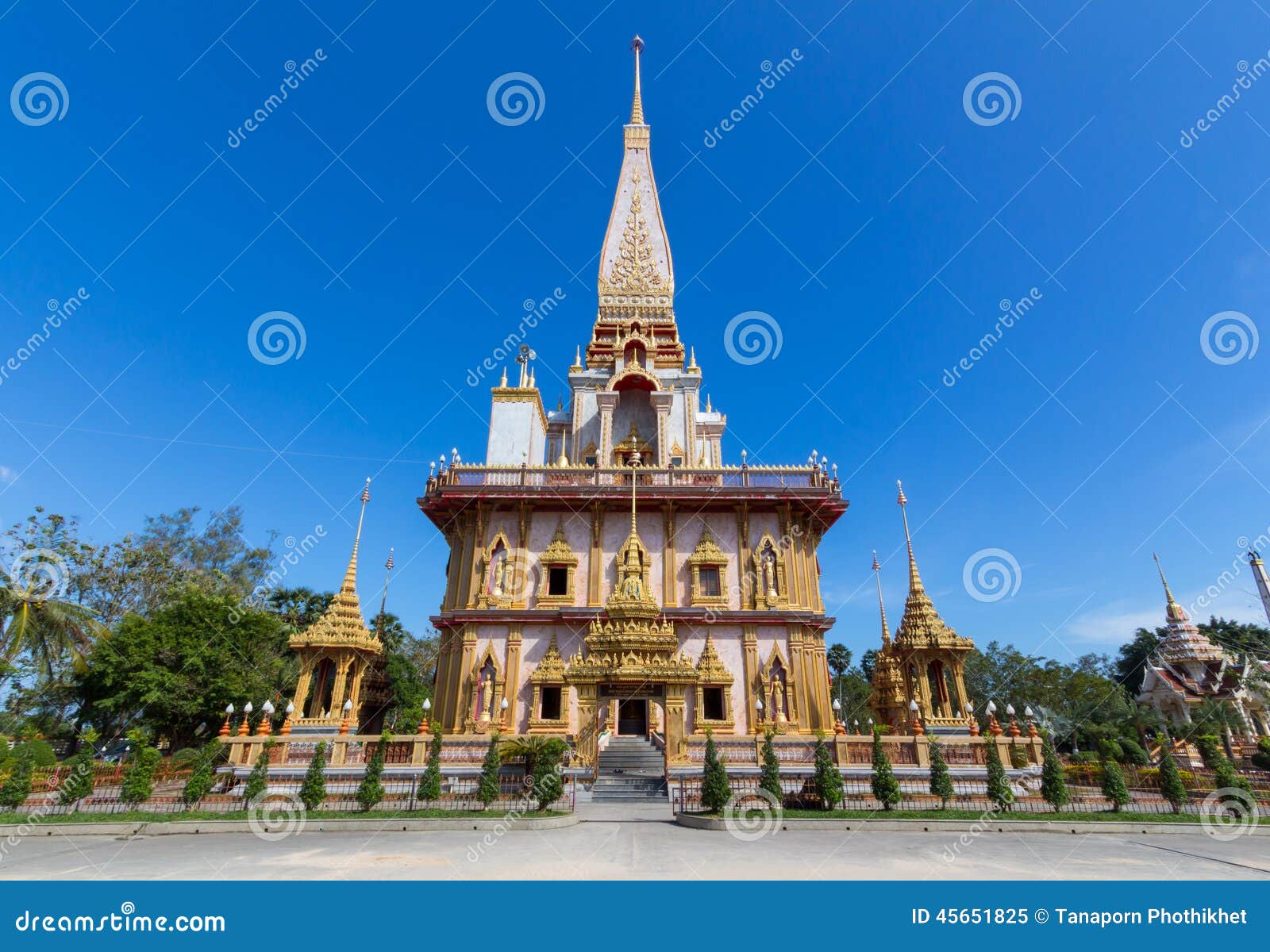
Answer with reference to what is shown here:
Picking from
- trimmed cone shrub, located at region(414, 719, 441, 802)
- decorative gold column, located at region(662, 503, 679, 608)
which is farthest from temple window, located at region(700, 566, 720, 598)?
trimmed cone shrub, located at region(414, 719, 441, 802)

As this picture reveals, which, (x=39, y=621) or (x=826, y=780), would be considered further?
(x=39, y=621)

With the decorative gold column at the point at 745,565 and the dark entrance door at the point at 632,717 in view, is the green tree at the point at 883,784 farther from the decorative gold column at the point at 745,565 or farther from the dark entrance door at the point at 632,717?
the dark entrance door at the point at 632,717

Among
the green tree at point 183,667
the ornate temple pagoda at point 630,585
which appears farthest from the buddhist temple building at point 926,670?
the green tree at point 183,667

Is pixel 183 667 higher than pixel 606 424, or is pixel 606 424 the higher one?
pixel 606 424

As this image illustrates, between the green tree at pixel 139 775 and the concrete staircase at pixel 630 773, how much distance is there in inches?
404

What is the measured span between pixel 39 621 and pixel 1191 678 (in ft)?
180

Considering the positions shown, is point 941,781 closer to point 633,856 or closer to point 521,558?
point 633,856

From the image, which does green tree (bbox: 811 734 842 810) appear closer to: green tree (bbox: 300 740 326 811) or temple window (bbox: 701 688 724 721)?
temple window (bbox: 701 688 724 721)

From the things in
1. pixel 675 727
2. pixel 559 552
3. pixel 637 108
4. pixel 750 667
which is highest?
pixel 637 108

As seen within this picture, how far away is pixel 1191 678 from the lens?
119 feet

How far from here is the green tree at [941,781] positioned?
13992mm

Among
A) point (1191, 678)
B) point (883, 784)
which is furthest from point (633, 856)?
point (1191, 678)

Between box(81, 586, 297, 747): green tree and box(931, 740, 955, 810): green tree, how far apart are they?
88.3ft

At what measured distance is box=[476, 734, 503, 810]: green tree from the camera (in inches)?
531
